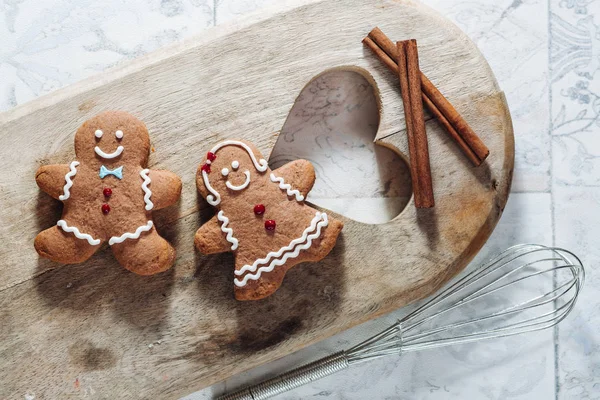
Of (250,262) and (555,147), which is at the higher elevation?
(555,147)

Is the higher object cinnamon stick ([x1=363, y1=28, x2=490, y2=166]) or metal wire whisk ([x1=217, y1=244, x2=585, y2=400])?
cinnamon stick ([x1=363, y1=28, x2=490, y2=166])

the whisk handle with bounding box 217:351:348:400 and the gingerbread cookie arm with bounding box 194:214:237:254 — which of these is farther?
the whisk handle with bounding box 217:351:348:400

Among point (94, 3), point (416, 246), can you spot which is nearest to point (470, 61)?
point (416, 246)

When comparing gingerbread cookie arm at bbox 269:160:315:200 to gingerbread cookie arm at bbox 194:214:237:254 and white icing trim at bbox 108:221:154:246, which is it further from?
white icing trim at bbox 108:221:154:246

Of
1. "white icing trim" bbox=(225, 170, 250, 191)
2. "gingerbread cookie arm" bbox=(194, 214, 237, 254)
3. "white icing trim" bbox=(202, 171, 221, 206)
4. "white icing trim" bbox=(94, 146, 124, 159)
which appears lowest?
"gingerbread cookie arm" bbox=(194, 214, 237, 254)

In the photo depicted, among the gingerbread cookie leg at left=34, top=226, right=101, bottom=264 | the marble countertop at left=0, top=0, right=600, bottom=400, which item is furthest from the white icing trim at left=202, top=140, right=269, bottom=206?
the marble countertop at left=0, top=0, right=600, bottom=400

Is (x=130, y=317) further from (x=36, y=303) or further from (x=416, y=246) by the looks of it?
(x=416, y=246)
